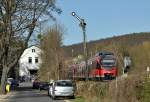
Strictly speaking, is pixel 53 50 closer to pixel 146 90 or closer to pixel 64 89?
pixel 64 89

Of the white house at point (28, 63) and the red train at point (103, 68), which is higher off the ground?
the white house at point (28, 63)

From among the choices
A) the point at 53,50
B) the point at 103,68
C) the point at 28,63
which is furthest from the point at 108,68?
the point at 28,63

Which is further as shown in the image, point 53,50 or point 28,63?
point 28,63

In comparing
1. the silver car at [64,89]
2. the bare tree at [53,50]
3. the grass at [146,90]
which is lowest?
the grass at [146,90]

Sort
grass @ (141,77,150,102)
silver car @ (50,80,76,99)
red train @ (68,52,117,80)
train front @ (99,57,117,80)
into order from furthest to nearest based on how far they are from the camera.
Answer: train front @ (99,57,117,80) < red train @ (68,52,117,80) < silver car @ (50,80,76,99) < grass @ (141,77,150,102)

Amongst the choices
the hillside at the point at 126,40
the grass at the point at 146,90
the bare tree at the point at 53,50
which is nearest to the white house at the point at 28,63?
the hillside at the point at 126,40

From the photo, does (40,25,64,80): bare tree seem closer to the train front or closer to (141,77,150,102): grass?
the train front

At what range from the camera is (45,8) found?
6125 centimetres

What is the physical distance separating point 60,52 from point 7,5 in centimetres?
3443

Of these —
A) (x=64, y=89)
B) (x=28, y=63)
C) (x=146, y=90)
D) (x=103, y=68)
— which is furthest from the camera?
(x=28, y=63)

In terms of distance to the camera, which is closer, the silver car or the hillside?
the silver car

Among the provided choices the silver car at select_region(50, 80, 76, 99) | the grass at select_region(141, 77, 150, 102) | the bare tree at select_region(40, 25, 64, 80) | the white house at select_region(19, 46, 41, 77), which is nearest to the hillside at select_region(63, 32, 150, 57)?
the bare tree at select_region(40, 25, 64, 80)

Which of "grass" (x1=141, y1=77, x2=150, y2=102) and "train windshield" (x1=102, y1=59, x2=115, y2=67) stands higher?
"train windshield" (x1=102, y1=59, x2=115, y2=67)

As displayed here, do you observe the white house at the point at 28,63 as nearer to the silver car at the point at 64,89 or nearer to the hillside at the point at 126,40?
the hillside at the point at 126,40
